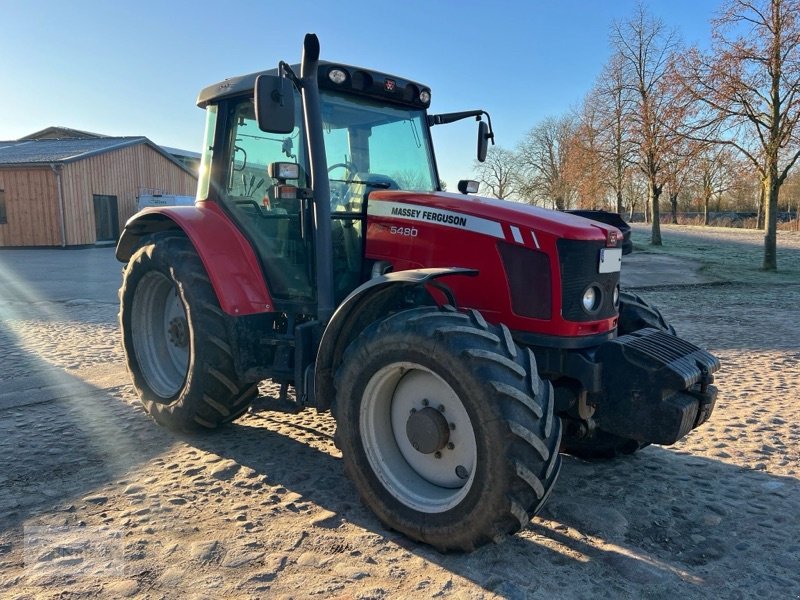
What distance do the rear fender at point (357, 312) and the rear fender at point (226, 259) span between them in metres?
0.89

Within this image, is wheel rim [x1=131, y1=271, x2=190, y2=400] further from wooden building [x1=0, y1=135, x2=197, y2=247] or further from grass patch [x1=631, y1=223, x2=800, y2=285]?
wooden building [x1=0, y1=135, x2=197, y2=247]

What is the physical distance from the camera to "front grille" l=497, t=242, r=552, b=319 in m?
3.15

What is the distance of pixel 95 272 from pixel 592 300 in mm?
15448

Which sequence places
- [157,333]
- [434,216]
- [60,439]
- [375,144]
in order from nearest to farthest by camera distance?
[434,216]
[375,144]
[60,439]
[157,333]

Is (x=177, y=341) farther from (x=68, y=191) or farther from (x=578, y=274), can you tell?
(x=68, y=191)

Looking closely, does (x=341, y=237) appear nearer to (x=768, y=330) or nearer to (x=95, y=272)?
(x=768, y=330)

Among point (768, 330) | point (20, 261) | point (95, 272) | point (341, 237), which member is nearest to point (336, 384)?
point (341, 237)

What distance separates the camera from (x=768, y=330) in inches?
328

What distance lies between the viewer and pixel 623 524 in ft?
10.3

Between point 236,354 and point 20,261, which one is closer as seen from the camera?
point 236,354

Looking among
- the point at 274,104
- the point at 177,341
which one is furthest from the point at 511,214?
the point at 177,341

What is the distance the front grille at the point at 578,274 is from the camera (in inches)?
124

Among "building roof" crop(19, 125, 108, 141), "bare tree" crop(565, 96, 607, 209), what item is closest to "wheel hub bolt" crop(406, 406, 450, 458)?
"bare tree" crop(565, 96, 607, 209)

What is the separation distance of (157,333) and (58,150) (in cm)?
2498
